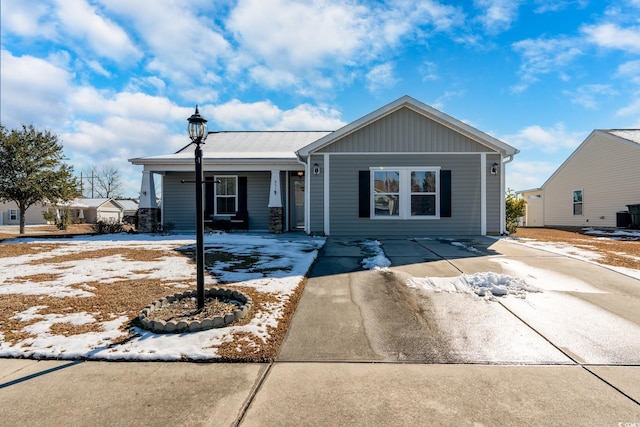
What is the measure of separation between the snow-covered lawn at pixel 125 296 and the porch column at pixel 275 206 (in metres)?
3.19

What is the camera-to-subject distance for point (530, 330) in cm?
328

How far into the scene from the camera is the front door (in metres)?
12.8

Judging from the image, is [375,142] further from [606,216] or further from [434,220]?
[606,216]

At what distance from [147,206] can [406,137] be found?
358 inches

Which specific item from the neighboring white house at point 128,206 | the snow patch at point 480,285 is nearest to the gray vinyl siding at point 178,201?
the snow patch at point 480,285

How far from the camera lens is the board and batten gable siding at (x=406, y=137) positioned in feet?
32.9

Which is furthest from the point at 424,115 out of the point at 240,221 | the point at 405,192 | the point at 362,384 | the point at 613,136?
the point at 613,136

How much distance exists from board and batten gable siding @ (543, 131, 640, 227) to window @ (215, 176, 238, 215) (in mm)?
17069

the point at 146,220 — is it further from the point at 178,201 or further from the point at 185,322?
the point at 185,322

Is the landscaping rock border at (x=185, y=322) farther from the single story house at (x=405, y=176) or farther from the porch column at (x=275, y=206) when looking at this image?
the porch column at (x=275, y=206)

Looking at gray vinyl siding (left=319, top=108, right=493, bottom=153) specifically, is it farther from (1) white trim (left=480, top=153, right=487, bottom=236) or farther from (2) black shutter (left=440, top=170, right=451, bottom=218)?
(2) black shutter (left=440, top=170, right=451, bottom=218)

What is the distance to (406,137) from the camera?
10086 millimetres

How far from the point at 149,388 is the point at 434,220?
29.9ft

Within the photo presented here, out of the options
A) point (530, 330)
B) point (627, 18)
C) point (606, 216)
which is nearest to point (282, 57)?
point (627, 18)
